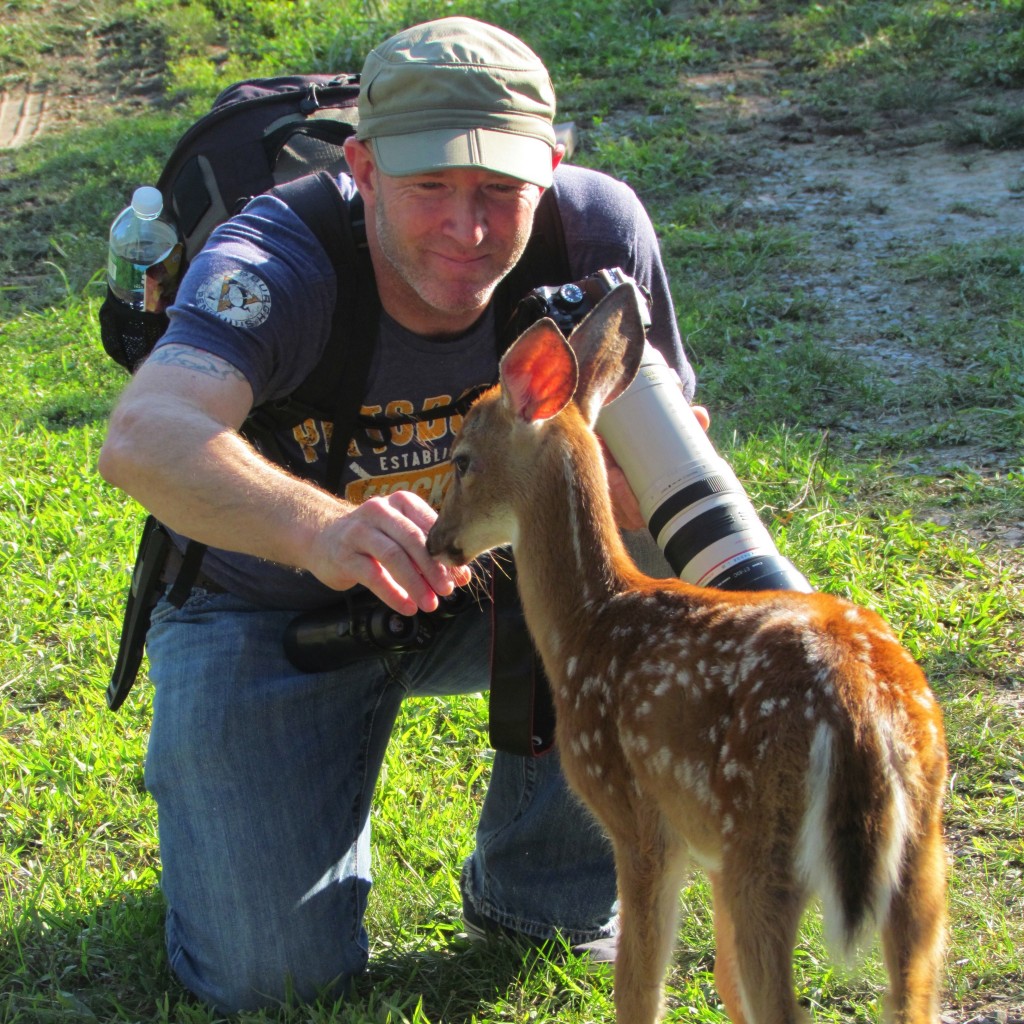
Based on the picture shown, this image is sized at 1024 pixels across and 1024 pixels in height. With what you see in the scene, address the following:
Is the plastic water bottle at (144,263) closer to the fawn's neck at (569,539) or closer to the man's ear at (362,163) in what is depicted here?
the man's ear at (362,163)

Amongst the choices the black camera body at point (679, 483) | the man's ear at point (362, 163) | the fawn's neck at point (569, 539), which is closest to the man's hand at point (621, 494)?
the black camera body at point (679, 483)

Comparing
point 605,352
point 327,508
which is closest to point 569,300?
point 605,352

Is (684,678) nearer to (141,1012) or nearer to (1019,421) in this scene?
(141,1012)

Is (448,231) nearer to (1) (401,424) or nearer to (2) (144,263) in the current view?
(1) (401,424)

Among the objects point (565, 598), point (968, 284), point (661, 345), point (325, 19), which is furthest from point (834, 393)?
point (325, 19)

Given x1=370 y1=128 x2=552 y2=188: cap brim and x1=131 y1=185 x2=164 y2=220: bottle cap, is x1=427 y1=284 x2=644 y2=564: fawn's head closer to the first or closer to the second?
x1=370 y1=128 x2=552 y2=188: cap brim

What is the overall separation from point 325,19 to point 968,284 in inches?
217

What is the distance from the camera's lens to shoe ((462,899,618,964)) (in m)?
3.32

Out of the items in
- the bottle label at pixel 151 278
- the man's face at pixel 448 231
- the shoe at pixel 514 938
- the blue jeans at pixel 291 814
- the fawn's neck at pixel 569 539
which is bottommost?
the shoe at pixel 514 938

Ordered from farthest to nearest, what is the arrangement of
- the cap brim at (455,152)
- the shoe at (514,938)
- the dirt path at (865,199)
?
the dirt path at (865,199) → the shoe at (514,938) → the cap brim at (455,152)

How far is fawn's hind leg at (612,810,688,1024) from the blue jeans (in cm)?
64

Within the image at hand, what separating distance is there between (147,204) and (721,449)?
2376mm

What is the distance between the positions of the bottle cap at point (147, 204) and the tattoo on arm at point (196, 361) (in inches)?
25.8

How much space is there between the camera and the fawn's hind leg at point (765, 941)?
2314mm
